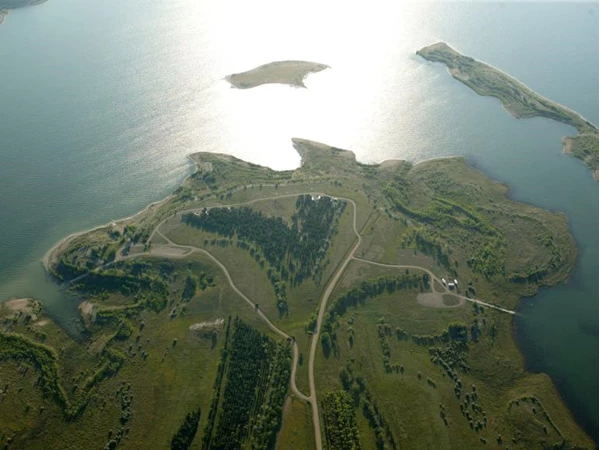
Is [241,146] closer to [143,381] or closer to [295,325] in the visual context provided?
[295,325]

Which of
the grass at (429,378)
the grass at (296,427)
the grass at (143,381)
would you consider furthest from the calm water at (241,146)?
the grass at (296,427)

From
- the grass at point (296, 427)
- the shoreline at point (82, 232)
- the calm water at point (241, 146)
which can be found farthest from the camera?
the shoreline at point (82, 232)

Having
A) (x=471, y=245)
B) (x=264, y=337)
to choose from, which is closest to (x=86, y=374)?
(x=264, y=337)

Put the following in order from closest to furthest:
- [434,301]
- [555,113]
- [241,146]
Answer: [434,301]
[241,146]
[555,113]

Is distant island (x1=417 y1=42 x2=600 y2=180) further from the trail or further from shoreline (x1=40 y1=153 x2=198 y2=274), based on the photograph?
shoreline (x1=40 y1=153 x2=198 y2=274)

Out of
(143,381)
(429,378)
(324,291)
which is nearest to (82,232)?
(143,381)

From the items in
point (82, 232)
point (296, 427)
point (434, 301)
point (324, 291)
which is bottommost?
point (296, 427)

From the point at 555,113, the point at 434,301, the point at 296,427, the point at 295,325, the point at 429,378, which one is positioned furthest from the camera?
the point at 555,113

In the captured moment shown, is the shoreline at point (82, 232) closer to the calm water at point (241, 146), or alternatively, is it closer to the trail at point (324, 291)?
the calm water at point (241, 146)

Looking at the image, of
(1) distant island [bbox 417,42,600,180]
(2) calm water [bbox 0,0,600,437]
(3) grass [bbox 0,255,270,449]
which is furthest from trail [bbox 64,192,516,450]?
(1) distant island [bbox 417,42,600,180]
